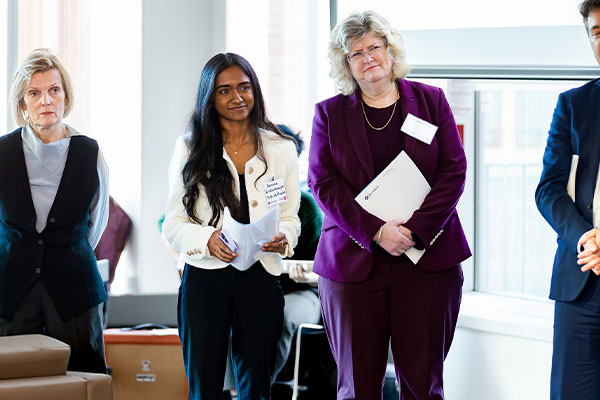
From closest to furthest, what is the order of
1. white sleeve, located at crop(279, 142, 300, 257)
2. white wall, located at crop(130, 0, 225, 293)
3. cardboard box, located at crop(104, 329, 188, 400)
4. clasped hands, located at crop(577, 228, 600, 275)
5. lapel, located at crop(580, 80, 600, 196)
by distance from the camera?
clasped hands, located at crop(577, 228, 600, 275) < lapel, located at crop(580, 80, 600, 196) < white sleeve, located at crop(279, 142, 300, 257) < cardboard box, located at crop(104, 329, 188, 400) < white wall, located at crop(130, 0, 225, 293)

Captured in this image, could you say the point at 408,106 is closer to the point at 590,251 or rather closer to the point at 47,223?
the point at 590,251

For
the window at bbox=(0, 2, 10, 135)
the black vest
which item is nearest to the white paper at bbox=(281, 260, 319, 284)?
the black vest

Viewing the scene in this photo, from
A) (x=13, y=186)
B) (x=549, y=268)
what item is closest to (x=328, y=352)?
(x=549, y=268)

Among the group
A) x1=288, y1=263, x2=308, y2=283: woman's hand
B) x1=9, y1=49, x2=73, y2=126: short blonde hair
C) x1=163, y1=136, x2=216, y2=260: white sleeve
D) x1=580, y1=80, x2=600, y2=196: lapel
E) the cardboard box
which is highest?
x1=9, y1=49, x2=73, y2=126: short blonde hair

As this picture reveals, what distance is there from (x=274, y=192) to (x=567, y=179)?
96 cm

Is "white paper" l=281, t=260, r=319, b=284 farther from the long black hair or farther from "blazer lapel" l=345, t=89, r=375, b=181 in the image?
"blazer lapel" l=345, t=89, r=375, b=181

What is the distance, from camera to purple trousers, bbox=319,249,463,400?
2.50 meters

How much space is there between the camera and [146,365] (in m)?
3.58

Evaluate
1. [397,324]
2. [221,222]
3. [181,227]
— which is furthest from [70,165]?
[397,324]

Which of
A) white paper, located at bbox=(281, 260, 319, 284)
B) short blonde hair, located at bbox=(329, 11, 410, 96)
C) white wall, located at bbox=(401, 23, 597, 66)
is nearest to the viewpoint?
short blonde hair, located at bbox=(329, 11, 410, 96)

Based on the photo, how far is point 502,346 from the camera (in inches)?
128

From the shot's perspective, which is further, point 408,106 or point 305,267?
point 305,267

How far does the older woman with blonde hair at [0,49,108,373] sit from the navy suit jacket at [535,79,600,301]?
1591mm

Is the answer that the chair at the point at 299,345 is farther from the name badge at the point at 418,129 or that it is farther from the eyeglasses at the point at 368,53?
the eyeglasses at the point at 368,53
